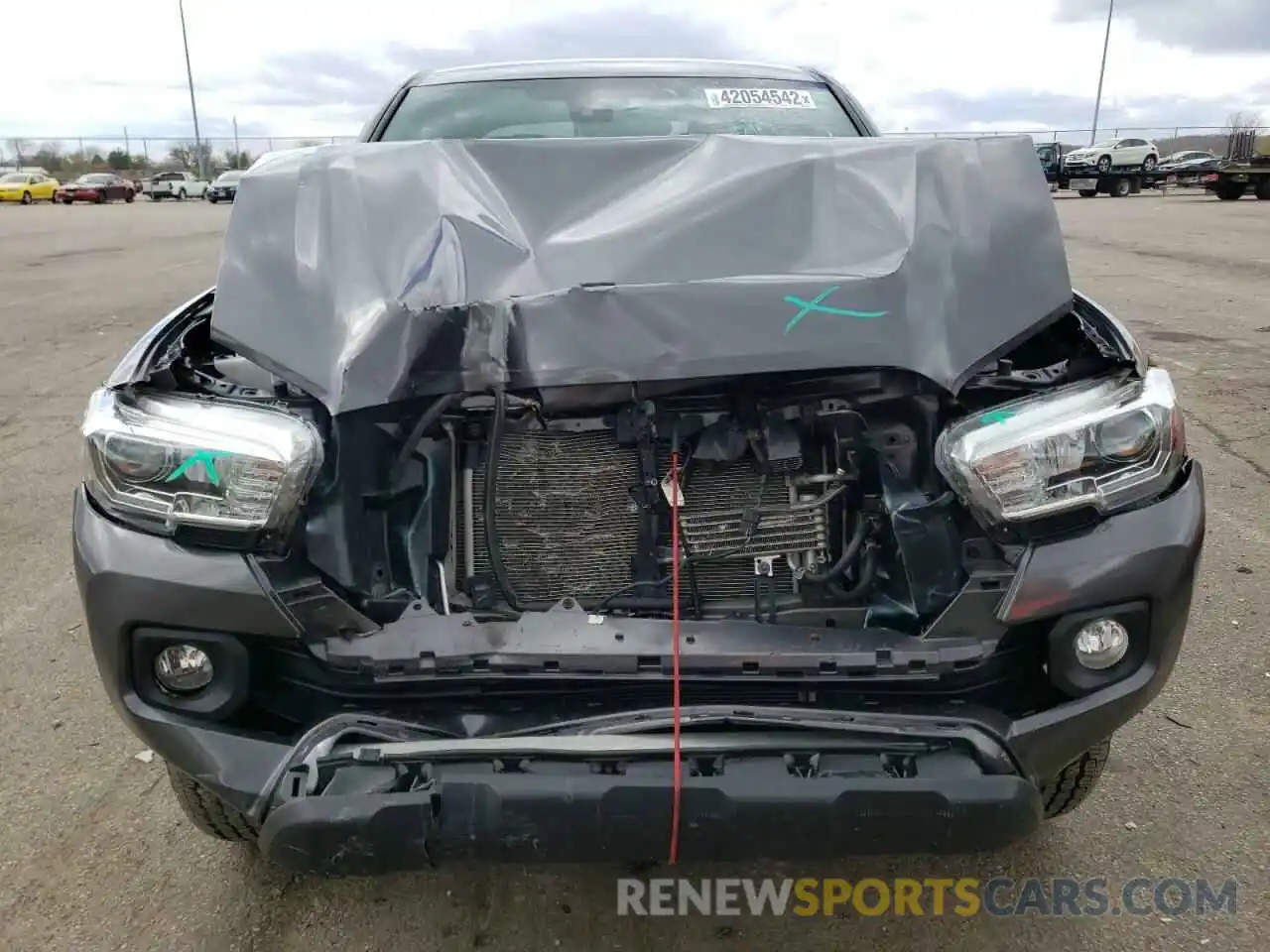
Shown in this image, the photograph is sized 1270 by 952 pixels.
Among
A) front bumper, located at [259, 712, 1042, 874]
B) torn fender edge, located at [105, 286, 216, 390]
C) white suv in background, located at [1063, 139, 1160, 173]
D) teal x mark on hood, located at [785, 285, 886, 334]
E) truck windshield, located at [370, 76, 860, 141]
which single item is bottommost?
white suv in background, located at [1063, 139, 1160, 173]

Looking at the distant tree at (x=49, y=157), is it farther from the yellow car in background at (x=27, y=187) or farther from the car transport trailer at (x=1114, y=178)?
the car transport trailer at (x=1114, y=178)

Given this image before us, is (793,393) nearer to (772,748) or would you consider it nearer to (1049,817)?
(772,748)

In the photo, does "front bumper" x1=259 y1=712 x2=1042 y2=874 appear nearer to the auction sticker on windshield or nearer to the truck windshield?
the truck windshield

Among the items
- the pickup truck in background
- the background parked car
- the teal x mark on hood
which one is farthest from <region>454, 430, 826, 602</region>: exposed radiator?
the pickup truck in background

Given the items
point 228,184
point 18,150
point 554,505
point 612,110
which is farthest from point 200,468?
point 18,150

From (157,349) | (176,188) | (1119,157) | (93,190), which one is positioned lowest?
(176,188)

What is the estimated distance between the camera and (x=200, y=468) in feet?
6.05

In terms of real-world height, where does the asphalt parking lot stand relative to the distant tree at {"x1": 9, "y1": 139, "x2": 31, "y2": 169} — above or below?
above

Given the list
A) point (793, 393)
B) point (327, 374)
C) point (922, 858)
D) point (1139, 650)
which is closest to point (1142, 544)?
point (1139, 650)

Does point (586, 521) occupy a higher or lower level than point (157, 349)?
lower

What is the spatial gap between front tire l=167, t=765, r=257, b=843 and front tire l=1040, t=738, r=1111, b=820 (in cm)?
174

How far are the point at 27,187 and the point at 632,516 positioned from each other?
4896 centimetres

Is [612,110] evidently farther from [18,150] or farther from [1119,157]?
[18,150]

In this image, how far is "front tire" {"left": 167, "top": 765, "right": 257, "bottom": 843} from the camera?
2145mm
